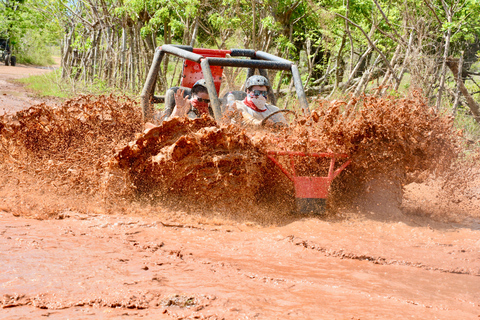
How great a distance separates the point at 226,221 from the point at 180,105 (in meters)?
1.60

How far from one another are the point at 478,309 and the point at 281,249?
148 cm

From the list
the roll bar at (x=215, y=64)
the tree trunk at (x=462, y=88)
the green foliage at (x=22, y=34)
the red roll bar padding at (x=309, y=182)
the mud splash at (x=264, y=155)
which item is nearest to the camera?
the red roll bar padding at (x=309, y=182)

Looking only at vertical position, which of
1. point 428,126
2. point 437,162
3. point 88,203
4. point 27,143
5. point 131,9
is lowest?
point 88,203

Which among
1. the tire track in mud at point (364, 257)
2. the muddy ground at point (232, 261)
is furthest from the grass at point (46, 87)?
the tire track in mud at point (364, 257)

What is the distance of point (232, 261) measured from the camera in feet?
11.2

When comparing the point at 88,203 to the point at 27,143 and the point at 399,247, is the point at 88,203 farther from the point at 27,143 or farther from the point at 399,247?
the point at 399,247

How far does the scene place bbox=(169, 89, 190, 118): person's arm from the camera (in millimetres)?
5398

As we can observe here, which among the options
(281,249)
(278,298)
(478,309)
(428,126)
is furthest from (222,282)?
(428,126)

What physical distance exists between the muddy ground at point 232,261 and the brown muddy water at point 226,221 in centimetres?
2

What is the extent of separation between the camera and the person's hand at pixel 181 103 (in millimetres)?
5398

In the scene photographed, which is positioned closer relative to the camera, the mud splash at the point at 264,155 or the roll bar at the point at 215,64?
the mud splash at the point at 264,155

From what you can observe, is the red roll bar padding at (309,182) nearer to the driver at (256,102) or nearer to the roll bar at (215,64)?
the roll bar at (215,64)

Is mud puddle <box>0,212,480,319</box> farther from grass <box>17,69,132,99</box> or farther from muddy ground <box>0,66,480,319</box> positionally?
grass <box>17,69,132,99</box>

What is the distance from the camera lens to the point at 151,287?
274 centimetres
